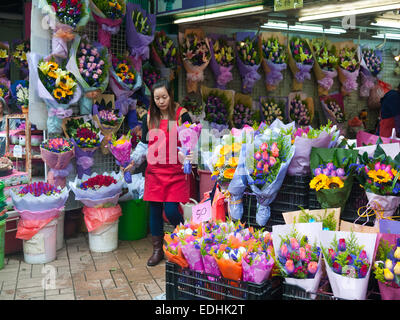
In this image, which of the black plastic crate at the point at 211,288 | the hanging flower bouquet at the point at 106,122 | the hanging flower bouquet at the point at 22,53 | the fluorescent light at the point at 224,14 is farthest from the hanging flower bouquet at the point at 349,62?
the black plastic crate at the point at 211,288

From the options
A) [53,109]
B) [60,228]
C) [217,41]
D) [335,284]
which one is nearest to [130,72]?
[53,109]

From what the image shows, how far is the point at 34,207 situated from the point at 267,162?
2.73m

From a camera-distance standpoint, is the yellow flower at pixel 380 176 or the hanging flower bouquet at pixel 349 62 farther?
the hanging flower bouquet at pixel 349 62

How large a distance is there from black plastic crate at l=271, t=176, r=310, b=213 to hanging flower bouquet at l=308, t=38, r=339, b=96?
4554mm

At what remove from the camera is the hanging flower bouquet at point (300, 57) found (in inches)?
260

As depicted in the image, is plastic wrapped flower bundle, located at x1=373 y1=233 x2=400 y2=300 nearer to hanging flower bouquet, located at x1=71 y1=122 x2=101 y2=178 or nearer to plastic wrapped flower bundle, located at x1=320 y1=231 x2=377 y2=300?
plastic wrapped flower bundle, located at x1=320 y1=231 x2=377 y2=300

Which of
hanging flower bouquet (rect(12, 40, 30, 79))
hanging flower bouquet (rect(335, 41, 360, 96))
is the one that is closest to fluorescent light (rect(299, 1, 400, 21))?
hanging flower bouquet (rect(335, 41, 360, 96))

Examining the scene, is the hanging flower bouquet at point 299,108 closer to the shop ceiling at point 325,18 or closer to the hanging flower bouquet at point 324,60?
the hanging flower bouquet at point 324,60

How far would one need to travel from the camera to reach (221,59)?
6.29 m

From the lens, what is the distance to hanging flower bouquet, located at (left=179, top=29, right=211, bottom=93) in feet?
20.0

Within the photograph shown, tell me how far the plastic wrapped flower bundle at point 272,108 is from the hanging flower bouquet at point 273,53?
0.38 metres

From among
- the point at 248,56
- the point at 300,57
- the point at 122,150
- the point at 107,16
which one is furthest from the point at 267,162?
the point at 300,57
